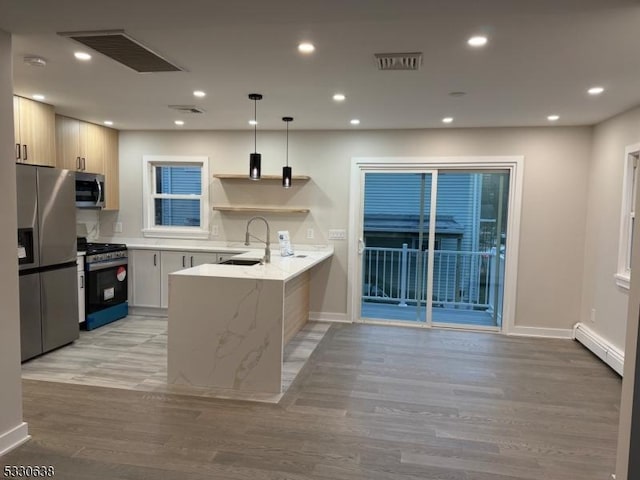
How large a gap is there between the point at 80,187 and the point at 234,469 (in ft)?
13.0

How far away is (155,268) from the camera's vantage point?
18.2 feet

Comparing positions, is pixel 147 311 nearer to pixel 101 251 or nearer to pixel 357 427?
pixel 101 251

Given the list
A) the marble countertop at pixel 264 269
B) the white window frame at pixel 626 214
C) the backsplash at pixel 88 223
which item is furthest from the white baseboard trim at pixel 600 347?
the backsplash at pixel 88 223

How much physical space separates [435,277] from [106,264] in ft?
13.2

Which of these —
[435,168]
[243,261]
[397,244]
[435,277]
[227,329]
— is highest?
[435,168]

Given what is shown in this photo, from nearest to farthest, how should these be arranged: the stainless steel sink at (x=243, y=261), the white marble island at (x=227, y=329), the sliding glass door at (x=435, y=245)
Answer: the white marble island at (x=227, y=329) → the stainless steel sink at (x=243, y=261) → the sliding glass door at (x=435, y=245)

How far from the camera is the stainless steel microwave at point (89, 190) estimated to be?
503 centimetres

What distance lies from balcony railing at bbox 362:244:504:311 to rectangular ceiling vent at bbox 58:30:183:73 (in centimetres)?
340

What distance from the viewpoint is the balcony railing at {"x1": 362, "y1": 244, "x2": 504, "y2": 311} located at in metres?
5.46

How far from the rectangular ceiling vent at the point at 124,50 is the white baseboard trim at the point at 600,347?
438 centimetres

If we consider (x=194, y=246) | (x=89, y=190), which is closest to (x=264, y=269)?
(x=194, y=246)

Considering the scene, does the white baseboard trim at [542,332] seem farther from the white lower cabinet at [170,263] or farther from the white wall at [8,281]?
the white wall at [8,281]

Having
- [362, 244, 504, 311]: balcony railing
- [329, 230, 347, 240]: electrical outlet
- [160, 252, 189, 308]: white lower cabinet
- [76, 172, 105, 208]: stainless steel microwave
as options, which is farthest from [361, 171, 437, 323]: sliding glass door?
[76, 172, 105, 208]: stainless steel microwave

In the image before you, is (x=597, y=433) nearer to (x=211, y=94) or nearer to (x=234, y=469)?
(x=234, y=469)
